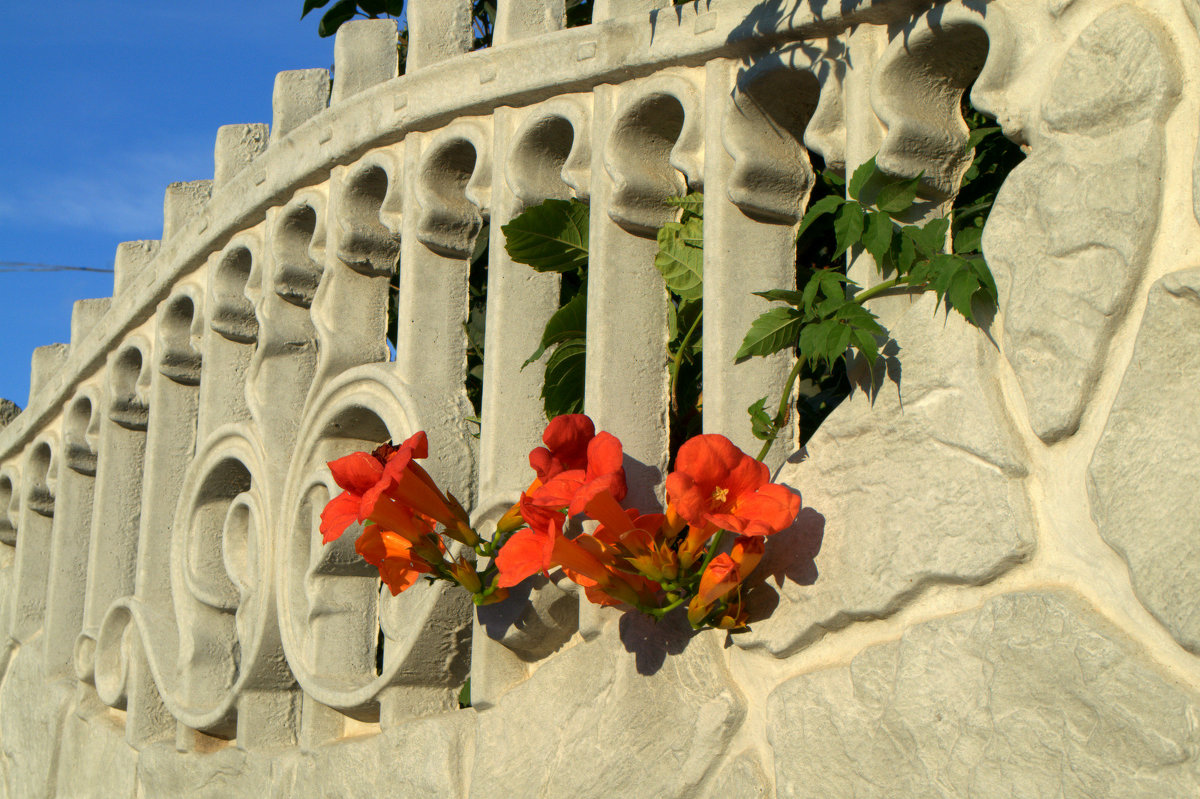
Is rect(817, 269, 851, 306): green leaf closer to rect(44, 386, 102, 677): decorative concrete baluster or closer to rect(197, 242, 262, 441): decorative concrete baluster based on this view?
rect(197, 242, 262, 441): decorative concrete baluster

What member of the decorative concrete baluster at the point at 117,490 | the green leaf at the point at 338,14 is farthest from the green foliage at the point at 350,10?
the decorative concrete baluster at the point at 117,490

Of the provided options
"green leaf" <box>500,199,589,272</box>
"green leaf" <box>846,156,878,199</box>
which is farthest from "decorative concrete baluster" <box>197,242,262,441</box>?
"green leaf" <box>846,156,878,199</box>

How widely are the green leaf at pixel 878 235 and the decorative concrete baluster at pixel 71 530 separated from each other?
3.38m

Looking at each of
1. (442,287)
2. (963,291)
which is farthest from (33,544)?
(963,291)

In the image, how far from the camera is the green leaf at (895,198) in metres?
1.80

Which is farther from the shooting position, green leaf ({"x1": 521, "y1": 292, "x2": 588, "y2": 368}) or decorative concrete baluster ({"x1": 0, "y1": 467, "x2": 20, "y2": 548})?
decorative concrete baluster ({"x1": 0, "y1": 467, "x2": 20, "y2": 548})

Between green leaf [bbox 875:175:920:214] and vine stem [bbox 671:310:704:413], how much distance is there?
1.70 feet

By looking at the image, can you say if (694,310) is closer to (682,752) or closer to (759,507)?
(759,507)

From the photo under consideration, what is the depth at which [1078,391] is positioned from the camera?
5.00 feet

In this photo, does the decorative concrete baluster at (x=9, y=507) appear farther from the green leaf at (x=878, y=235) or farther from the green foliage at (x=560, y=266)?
the green leaf at (x=878, y=235)

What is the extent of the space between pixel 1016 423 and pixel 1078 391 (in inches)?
4.4

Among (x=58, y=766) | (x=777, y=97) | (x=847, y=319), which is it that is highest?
(x=777, y=97)

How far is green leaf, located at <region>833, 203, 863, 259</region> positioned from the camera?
1764 mm

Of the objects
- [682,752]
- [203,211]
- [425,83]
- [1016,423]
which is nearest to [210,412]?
[203,211]
